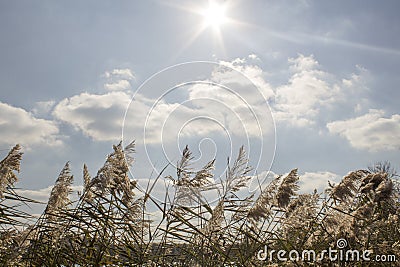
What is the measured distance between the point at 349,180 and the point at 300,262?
3.88ft

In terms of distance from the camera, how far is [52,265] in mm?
3453

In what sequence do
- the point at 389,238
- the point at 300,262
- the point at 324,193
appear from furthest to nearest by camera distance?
the point at 389,238
the point at 324,193
the point at 300,262

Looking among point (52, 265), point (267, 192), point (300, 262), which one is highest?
point (267, 192)

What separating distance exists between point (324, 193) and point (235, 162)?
1045mm

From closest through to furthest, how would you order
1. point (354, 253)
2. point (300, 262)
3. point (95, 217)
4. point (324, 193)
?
point (300, 262) < point (354, 253) < point (95, 217) < point (324, 193)

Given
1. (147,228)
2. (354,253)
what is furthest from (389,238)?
(147,228)

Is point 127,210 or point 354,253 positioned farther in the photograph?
point 127,210

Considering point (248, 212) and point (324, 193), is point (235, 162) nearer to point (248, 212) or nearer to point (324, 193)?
point (248, 212)

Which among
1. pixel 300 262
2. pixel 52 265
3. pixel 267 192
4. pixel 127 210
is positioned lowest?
pixel 52 265

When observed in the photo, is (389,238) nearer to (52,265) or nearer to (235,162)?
(235,162)

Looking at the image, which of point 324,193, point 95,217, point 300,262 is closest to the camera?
point 300,262

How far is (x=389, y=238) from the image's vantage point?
465 cm

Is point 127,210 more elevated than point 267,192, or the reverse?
point 267,192

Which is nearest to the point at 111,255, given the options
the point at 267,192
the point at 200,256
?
the point at 200,256
